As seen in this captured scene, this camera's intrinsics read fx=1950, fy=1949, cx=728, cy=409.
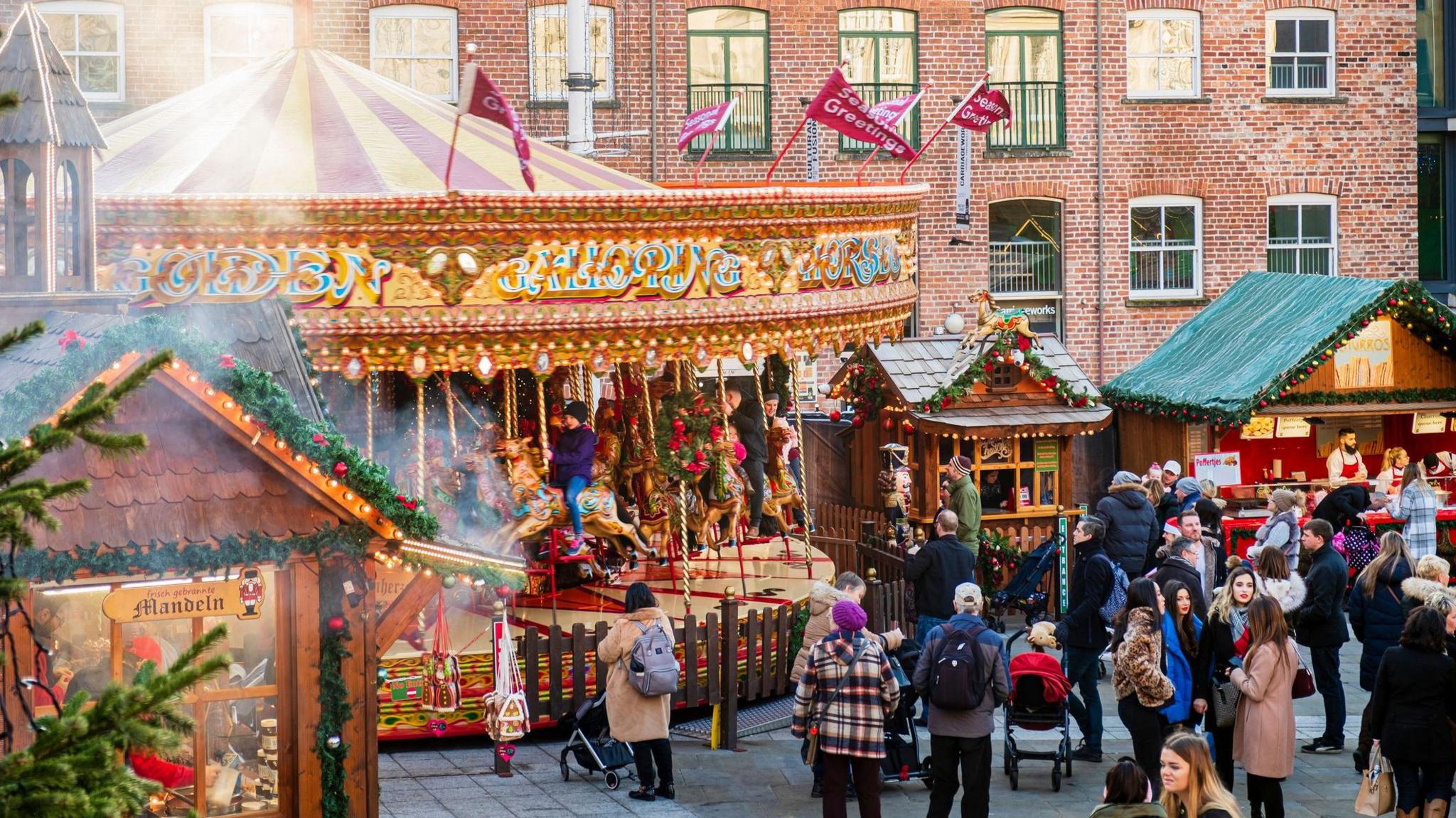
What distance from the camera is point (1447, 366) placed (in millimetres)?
21109

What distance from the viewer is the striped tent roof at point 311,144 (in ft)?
45.1

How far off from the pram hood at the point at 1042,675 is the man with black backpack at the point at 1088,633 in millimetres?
839

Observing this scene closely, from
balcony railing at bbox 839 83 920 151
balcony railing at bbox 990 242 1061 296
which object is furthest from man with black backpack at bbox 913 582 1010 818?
balcony railing at bbox 990 242 1061 296

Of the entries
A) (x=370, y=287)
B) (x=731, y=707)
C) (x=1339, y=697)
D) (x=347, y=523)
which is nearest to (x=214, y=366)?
(x=347, y=523)

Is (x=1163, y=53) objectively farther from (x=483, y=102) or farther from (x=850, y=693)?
(x=850, y=693)

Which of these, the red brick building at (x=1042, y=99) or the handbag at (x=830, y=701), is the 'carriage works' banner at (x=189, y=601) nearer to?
the handbag at (x=830, y=701)

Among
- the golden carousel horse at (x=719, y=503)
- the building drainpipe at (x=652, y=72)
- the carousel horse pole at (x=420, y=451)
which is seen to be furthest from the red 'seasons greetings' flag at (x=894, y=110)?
the building drainpipe at (x=652, y=72)

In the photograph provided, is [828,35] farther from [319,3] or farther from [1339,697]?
[1339,697]

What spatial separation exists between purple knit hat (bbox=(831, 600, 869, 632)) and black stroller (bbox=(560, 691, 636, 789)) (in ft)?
7.28

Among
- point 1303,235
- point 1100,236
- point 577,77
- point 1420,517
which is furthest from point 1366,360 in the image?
point 577,77

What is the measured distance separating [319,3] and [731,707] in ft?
49.8

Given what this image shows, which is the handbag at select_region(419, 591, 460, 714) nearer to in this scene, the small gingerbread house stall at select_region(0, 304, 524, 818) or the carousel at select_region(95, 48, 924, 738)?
the carousel at select_region(95, 48, 924, 738)

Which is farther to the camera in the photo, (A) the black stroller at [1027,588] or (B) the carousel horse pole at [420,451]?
(A) the black stroller at [1027,588]

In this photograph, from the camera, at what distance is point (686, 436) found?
52.1 ft
